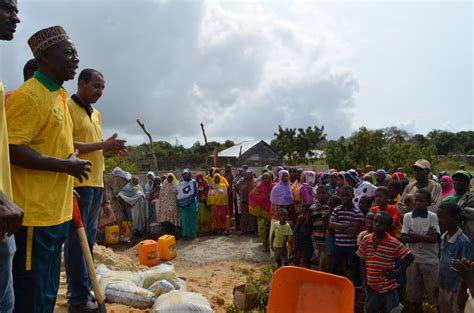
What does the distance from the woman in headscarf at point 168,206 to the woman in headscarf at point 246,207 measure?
165 cm

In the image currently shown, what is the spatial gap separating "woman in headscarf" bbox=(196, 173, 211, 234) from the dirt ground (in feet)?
1.38

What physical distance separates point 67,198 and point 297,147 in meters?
34.2

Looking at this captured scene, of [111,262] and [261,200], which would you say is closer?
[111,262]

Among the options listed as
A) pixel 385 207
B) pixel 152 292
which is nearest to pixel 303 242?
pixel 385 207

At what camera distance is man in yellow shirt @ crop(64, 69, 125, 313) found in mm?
2895

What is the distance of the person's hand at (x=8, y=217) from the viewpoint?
1.37m

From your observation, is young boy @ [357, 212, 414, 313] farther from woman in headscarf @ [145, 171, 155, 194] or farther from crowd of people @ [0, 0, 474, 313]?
woman in headscarf @ [145, 171, 155, 194]

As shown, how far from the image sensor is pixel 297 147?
35.9 meters

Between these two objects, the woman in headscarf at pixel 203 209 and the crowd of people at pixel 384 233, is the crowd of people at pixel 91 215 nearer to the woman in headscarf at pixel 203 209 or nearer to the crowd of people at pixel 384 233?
the crowd of people at pixel 384 233

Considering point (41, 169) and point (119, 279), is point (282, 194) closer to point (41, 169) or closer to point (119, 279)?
point (119, 279)

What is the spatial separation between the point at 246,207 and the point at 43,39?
8135 millimetres

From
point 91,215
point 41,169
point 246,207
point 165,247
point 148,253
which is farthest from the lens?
point 246,207

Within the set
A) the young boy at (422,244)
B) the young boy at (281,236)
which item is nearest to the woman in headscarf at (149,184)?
the young boy at (281,236)

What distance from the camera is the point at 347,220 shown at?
5.06 metres
